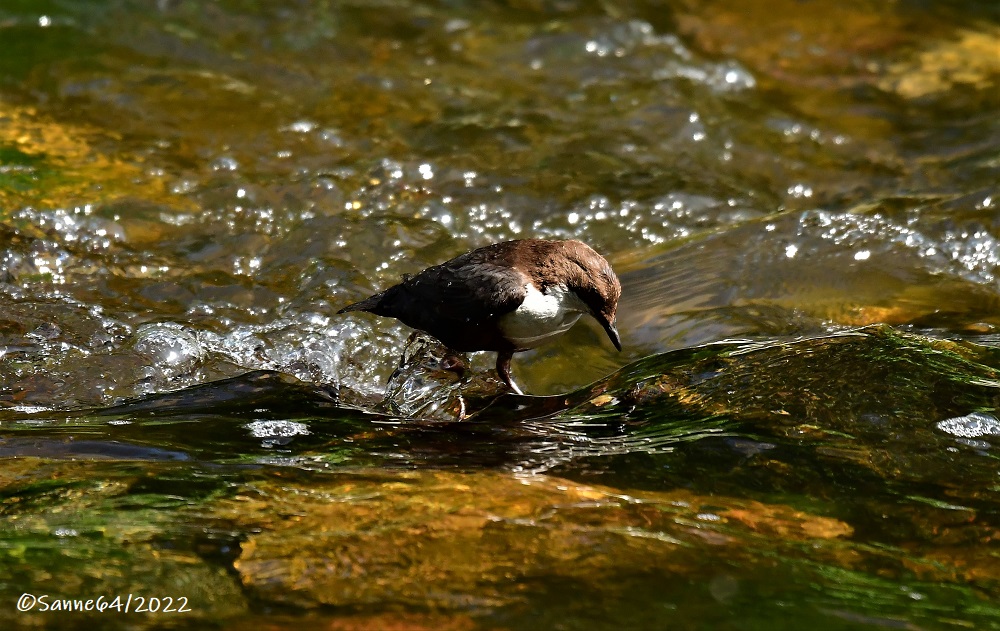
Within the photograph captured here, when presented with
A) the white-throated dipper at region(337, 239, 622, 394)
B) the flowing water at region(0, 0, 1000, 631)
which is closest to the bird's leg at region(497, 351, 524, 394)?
the white-throated dipper at region(337, 239, 622, 394)

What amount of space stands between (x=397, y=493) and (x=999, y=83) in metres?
7.10

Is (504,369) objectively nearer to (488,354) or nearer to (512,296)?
(512,296)

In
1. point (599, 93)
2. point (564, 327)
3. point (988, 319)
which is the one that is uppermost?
point (599, 93)

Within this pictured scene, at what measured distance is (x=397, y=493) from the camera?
3137 mm

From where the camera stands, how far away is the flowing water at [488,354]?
269 centimetres

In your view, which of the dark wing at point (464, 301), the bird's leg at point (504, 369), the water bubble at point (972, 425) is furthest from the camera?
the bird's leg at point (504, 369)

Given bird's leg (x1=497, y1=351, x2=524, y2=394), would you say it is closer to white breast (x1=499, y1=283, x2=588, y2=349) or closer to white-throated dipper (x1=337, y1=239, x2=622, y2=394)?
white-throated dipper (x1=337, y1=239, x2=622, y2=394)

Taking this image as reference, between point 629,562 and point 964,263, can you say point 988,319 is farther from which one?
point 629,562

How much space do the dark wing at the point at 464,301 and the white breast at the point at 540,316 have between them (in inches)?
2.0

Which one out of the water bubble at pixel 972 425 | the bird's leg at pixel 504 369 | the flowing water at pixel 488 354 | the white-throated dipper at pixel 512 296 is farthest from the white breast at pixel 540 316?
the water bubble at pixel 972 425

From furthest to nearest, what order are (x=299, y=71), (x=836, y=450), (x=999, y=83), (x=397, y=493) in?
(x=999, y=83), (x=299, y=71), (x=836, y=450), (x=397, y=493)

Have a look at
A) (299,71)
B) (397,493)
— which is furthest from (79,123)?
(397,493)

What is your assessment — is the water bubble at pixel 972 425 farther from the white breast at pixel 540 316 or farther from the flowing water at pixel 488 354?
the white breast at pixel 540 316

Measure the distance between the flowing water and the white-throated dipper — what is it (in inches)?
11.2
